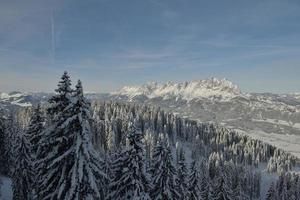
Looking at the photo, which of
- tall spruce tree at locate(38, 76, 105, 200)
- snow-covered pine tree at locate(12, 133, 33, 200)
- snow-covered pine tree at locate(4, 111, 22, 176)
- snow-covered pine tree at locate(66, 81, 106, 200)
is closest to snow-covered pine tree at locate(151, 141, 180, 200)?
tall spruce tree at locate(38, 76, 105, 200)

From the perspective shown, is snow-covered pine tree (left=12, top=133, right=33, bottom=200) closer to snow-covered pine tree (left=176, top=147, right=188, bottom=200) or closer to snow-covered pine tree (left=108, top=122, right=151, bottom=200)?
snow-covered pine tree (left=176, top=147, right=188, bottom=200)

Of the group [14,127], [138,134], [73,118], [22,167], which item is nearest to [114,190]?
[138,134]

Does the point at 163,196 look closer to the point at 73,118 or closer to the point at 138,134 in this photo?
the point at 138,134

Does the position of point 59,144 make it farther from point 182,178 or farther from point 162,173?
point 182,178

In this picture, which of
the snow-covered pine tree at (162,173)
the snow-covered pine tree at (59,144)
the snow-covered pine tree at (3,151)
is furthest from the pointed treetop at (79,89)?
the snow-covered pine tree at (3,151)

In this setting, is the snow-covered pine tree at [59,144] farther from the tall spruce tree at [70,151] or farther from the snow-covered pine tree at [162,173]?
the snow-covered pine tree at [162,173]
